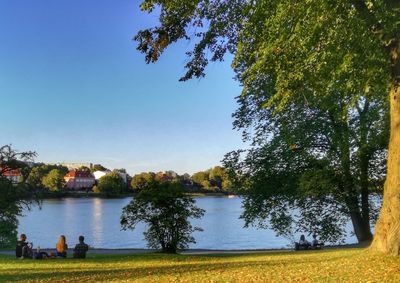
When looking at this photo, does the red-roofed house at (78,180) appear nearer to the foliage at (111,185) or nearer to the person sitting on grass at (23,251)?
the foliage at (111,185)

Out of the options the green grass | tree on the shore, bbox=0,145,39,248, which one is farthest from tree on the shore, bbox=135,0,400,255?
tree on the shore, bbox=0,145,39,248

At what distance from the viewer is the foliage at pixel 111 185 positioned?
145000 millimetres

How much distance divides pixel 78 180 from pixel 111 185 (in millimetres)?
35238

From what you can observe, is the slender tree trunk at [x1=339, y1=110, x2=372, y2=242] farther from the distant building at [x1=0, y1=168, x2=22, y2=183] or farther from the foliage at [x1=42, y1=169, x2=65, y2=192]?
the foliage at [x1=42, y1=169, x2=65, y2=192]

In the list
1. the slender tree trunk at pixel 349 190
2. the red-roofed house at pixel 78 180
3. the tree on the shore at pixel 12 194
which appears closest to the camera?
the slender tree trunk at pixel 349 190

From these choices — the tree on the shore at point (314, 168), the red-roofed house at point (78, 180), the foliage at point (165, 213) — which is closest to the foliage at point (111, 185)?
the red-roofed house at point (78, 180)

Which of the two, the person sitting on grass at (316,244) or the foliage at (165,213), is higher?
the foliage at (165,213)

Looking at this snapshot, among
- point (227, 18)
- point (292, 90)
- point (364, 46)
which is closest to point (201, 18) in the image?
point (227, 18)

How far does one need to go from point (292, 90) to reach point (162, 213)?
1089cm

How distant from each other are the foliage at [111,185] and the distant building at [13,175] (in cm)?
10681

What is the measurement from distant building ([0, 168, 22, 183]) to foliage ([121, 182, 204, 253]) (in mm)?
18541

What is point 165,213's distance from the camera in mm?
20688

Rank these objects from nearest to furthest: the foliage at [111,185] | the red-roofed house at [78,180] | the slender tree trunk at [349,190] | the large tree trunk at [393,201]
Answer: the large tree trunk at [393,201]
the slender tree trunk at [349,190]
the foliage at [111,185]
the red-roofed house at [78,180]

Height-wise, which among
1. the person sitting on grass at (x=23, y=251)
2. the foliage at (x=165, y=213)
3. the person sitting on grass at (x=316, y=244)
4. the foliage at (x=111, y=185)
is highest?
the foliage at (x=111, y=185)
